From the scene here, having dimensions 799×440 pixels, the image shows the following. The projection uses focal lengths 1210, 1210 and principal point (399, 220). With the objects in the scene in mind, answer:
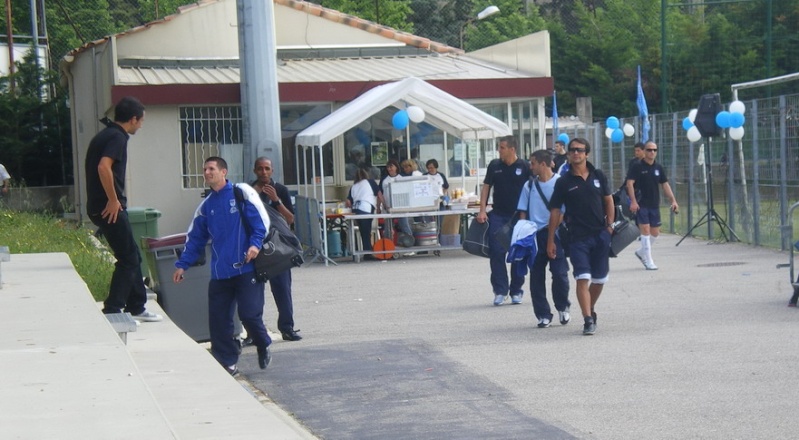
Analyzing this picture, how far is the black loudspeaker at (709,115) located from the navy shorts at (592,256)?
971 cm

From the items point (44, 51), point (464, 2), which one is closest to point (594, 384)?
point (44, 51)

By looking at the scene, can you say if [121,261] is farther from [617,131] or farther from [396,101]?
[617,131]

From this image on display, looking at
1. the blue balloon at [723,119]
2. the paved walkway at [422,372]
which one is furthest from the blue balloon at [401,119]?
the paved walkway at [422,372]

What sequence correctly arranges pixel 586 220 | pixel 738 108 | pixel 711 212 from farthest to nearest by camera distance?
pixel 711 212 → pixel 738 108 → pixel 586 220

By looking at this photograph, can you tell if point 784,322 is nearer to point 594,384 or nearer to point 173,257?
point 594,384

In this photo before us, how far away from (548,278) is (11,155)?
2188 cm

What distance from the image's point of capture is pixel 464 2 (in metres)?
68.1

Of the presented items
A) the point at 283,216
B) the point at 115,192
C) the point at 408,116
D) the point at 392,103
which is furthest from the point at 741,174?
the point at 115,192

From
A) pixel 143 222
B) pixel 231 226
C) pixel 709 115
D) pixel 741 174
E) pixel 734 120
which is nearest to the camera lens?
pixel 231 226

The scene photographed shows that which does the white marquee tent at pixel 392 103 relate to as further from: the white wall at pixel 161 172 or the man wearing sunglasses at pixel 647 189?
the white wall at pixel 161 172

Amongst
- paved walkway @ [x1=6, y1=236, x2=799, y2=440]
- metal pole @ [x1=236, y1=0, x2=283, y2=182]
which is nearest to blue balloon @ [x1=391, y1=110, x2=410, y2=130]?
metal pole @ [x1=236, y1=0, x2=283, y2=182]

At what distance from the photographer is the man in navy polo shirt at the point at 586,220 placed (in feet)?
36.1

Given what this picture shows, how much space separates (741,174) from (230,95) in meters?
9.81

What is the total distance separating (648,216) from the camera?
1764 centimetres
